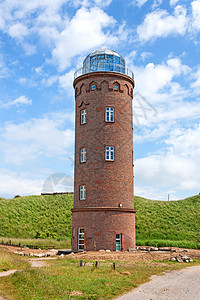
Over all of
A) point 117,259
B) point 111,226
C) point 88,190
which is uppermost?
point 88,190

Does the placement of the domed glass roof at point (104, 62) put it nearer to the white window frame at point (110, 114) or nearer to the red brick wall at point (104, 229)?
the white window frame at point (110, 114)

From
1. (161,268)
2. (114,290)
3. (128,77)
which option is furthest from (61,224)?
(114,290)

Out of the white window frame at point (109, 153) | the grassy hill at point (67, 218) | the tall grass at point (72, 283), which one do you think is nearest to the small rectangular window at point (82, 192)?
the white window frame at point (109, 153)

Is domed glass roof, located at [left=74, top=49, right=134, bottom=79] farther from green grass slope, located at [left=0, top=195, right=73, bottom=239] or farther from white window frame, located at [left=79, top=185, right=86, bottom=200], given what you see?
green grass slope, located at [left=0, top=195, right=73, bottom=239]

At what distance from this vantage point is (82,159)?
1124 inches

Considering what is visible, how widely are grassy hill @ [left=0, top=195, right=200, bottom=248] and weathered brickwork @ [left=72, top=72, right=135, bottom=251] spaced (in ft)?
46.4

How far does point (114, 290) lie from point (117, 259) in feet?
30.4

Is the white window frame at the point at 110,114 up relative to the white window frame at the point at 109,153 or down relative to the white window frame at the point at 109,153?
up

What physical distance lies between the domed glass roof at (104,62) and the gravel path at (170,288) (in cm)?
2033

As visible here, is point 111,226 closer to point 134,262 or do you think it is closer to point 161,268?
point 134,262

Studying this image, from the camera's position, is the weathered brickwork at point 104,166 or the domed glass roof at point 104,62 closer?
the weathered brickwork at point 104,166

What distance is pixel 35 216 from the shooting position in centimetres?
5109

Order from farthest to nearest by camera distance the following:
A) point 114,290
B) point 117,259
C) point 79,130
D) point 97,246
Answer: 1. point 79,130
2. point 97,246
3. point 117,259
4. point 114,290

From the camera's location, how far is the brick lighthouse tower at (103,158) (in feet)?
85.6
